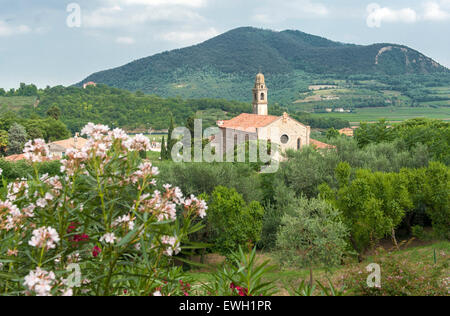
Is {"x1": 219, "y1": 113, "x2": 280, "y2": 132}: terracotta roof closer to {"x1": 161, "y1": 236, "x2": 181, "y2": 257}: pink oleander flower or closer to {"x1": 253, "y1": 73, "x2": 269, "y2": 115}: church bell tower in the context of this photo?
{"x1": 253, "y1": 73, "x2": 269, "y2": 115}: church bell tower

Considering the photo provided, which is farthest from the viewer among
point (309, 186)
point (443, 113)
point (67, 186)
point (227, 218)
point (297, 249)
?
point (443, 113)

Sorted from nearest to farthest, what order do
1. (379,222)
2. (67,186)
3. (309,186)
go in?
(67,186) < (379,222) < (309,186)

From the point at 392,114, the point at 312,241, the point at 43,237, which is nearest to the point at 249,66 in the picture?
the point at 392,114

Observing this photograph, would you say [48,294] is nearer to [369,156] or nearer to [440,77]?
[369,156]

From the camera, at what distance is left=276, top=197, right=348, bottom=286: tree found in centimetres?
1512

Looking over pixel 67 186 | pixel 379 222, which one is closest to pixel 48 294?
pixel 67 186

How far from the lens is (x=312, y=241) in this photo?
623 inches

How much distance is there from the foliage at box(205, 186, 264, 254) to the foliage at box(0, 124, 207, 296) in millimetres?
19101

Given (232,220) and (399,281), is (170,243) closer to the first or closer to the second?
(399,281)

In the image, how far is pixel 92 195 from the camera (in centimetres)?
279

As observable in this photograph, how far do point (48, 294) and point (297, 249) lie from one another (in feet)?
50.6

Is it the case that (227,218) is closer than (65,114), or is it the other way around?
(227,218)

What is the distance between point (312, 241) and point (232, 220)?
23.8 ft
